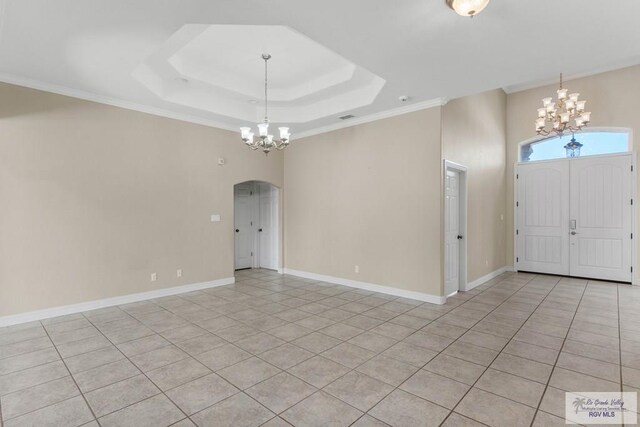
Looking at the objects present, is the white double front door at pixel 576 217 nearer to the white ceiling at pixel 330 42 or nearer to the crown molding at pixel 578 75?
the crown molding at pixel 578 75

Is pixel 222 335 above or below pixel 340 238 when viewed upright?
Result: below

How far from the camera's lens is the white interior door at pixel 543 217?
688 cm

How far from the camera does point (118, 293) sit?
15.7 ft

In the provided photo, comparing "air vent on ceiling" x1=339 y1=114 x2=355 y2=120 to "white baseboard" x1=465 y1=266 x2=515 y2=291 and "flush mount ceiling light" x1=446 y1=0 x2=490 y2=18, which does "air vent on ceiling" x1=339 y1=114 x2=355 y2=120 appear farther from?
"white baseboard" x1=465 y1=266 x2=515 y2=291

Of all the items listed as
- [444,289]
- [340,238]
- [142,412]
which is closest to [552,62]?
[444,289]

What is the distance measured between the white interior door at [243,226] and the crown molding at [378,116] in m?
2.15

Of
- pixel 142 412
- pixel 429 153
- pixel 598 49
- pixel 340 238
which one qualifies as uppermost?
pixel 598 49

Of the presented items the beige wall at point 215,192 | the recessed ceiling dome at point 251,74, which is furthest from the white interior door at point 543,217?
the recessed ceiling dome at point 251,74

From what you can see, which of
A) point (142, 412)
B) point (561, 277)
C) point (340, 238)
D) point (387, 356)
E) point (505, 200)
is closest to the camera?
point (142, 412)

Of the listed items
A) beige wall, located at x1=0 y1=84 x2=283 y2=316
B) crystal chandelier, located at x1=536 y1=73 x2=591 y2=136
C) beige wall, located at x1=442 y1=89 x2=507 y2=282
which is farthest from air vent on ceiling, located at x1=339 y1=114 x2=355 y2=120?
crystal chandelier, located at x1=536 y1=73 x2=591 y2=136

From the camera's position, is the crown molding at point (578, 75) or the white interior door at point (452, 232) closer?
the white interior door at point (452, 232)

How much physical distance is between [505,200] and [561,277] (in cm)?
206

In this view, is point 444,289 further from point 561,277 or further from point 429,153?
point 561,277

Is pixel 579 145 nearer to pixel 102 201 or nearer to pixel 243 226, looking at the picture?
pixel 243 226
